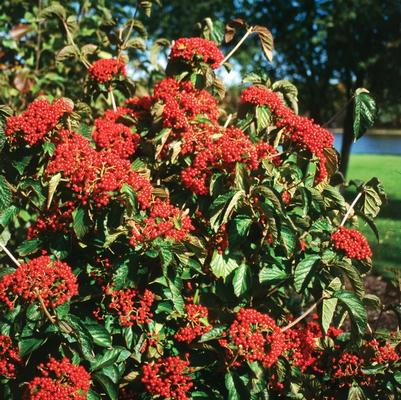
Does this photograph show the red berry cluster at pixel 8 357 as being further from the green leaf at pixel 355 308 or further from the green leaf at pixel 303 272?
the green leaf at pixel 355 308

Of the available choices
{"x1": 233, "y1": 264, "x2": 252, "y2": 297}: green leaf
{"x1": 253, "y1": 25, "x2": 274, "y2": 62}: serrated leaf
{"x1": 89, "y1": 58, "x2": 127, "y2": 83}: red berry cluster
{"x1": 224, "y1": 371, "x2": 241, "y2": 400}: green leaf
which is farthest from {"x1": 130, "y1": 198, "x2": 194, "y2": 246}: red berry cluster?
{"x1": 253, "y1": 25, "x2": 274, "y2": 62}: serrated leaf

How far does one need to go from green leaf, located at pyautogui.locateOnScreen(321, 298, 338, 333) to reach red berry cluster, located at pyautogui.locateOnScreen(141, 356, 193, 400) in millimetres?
651

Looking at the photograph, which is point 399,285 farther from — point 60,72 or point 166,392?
point 60,72

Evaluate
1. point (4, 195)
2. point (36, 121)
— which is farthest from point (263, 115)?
point (4, 195)

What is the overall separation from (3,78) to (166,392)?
409 cm

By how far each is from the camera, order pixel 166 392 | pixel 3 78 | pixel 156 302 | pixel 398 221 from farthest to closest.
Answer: pixel 398 221 < pixel 3 78 < pixel 156 302 < pixel 166 392

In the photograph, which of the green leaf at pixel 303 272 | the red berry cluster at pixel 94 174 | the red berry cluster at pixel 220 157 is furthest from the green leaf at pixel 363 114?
the red berry cluster at pixel 94 174

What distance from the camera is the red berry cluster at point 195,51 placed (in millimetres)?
2799

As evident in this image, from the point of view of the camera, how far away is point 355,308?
88.4 inches

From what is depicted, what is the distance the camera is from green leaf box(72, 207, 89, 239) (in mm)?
2205

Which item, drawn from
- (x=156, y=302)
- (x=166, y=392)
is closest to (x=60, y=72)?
(x=156, y=302)

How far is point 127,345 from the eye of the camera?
2.33 metres

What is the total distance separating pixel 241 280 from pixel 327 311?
1.36 feet

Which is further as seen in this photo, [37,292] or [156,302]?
[156,302]
